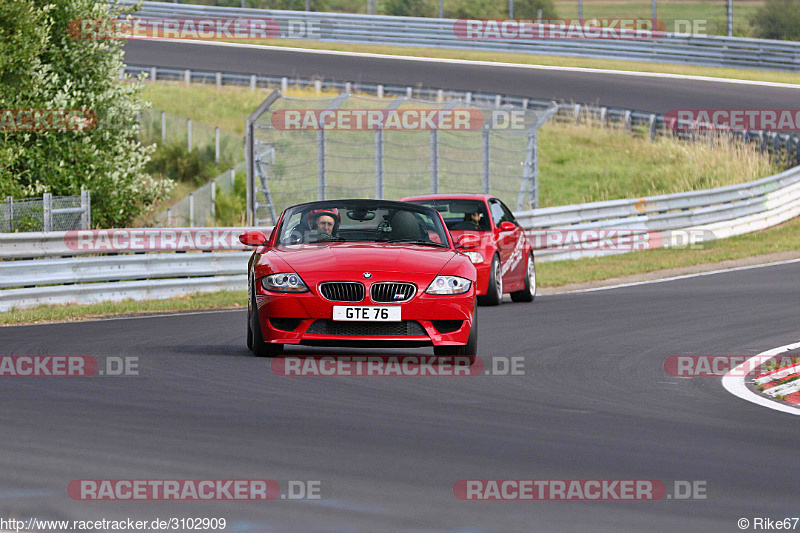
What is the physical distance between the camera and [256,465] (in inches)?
263

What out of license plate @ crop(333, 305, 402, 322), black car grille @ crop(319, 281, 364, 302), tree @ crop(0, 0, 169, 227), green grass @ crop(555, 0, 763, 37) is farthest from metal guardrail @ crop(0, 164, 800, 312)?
green grass @ crop(555, 0, 763, 37)

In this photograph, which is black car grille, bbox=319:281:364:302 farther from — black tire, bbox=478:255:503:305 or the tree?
the tree

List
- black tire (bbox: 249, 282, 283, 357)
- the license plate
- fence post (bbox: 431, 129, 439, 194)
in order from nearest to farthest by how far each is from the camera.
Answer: the license plate → black tire (bbox: 249, 282, 283, 357) → fence post (bbox: 431, 129, 439, 194)

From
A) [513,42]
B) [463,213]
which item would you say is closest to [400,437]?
[463,213]

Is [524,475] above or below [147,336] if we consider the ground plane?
above

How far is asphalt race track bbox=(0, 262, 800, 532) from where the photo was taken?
581 cm

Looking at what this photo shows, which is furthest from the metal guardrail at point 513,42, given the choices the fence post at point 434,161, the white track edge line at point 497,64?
the fence post at point 434,161

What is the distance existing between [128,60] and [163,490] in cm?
4209

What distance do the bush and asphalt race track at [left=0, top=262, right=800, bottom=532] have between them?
1741 inches

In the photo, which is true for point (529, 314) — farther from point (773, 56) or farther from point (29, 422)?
point (773, 56)

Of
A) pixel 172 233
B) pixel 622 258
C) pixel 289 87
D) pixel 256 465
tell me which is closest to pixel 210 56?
pixel 289 87

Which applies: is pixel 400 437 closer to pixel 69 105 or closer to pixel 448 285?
pixel 448 285

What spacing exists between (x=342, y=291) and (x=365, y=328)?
1.11 ft

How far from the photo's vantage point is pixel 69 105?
2269 centimetres
